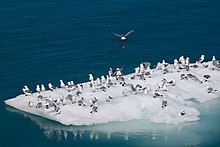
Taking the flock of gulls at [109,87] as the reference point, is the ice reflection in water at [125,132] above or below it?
below

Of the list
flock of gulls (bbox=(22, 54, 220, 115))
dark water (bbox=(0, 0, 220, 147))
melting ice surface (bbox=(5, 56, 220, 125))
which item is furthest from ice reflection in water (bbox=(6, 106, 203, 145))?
flock of gulls (bbox=(22, 54, 220, 115))

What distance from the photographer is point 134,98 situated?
237ft

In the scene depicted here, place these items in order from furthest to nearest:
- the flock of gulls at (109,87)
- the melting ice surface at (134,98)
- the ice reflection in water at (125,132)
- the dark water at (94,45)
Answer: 1. the flock of gulls at (109,87)
2. the melting ice surface at (134,98)
3. the dark water at (94,45)
4. the ice reflection in water at (125,132)

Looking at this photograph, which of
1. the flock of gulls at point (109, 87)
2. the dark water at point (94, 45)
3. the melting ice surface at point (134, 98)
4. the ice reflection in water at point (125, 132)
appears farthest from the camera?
the flock of gulls at point (109, 87)

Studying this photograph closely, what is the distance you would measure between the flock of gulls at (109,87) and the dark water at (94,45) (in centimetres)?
243

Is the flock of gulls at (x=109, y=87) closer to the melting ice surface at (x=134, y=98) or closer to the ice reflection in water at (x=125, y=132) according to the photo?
the melting ice surface at (x=134, y=98)

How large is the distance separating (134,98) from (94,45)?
27.3 m

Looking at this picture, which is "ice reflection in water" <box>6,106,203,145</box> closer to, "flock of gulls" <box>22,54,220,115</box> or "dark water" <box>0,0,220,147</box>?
"dark water" <box>0,0,220,147</box>

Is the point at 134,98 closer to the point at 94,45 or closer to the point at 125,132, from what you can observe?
the point at 125,132

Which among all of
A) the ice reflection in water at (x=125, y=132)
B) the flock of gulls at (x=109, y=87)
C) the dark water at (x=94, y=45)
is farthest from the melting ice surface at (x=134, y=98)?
the dark water at (x=94, y=45)

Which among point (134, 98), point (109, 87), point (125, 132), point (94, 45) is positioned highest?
point (94, 45)

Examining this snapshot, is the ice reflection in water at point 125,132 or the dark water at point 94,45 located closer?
the ice reflection in water at point 125,132

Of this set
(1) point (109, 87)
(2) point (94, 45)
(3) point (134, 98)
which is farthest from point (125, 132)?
(2) point (94, 45)

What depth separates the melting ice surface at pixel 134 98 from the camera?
232ft
